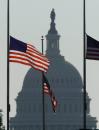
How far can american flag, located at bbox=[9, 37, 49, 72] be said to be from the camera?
7656 centimetres

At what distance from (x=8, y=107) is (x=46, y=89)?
1576 cm

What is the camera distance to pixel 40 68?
78.7 m

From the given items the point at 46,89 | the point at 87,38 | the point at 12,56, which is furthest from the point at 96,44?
the point at 46,89

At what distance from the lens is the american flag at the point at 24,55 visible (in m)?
76.6

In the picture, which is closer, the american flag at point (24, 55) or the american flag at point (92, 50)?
the american flag at point (92, 50)

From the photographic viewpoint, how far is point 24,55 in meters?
77.1

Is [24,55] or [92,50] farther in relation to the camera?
[24,55]

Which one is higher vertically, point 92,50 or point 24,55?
point 92,50

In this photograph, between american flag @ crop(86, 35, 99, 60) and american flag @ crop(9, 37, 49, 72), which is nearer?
american flag @ crop(86, 35, 99, 60)

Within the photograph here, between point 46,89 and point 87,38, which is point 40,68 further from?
point 46,89
